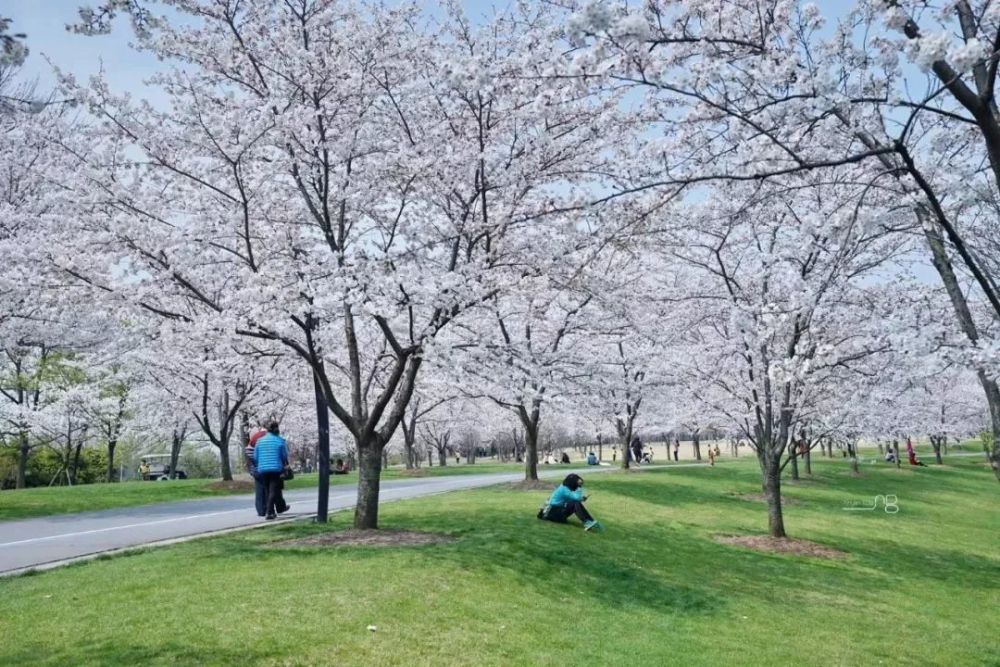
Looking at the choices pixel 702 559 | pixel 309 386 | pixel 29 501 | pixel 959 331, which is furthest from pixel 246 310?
pixel 309 386

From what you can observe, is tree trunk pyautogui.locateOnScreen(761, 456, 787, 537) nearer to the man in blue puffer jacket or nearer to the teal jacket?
the teal jacket

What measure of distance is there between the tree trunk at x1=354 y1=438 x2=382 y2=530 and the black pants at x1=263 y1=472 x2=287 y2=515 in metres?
2.64

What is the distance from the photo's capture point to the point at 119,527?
13695 millimetres

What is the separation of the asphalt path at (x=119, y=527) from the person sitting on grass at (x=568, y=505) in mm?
4870

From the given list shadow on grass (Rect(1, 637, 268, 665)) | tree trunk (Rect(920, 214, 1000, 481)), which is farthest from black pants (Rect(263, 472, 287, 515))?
tree trunk (Rect(920, 214, 1000, 481))

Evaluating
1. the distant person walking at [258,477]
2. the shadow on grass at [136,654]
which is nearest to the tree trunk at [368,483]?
the distant person walking at [258,477]

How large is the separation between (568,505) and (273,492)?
558cm

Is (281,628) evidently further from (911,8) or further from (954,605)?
(954,605)

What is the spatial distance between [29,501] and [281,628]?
16.3m

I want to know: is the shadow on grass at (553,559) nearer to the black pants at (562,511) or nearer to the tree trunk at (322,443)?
the tree trunk at (322,443)

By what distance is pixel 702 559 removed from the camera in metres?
12.0

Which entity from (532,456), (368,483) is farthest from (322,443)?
(532,456)

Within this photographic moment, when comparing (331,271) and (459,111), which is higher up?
(459,111)

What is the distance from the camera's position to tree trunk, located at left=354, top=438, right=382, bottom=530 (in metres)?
11.4
